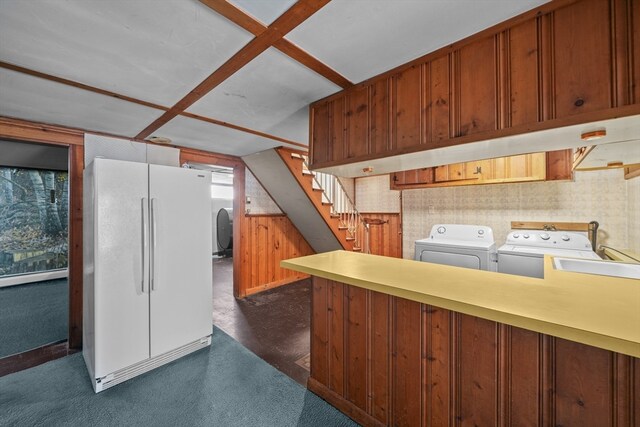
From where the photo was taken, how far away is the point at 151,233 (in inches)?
91.6

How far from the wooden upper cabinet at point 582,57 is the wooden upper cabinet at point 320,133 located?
1.36 metres

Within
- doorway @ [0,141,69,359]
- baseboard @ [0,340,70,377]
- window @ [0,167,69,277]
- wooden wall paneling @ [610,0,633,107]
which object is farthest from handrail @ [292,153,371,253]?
window @ [0,167,69,277]

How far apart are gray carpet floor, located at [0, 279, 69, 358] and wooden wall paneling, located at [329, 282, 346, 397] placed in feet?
10.1

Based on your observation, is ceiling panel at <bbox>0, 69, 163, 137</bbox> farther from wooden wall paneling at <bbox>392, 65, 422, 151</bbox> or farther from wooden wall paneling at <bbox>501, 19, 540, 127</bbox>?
wooden wall paneling at <bbox>501, 19, 540, 127</bbox>

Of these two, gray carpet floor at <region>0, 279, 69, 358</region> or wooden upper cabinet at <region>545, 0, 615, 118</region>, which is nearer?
wooden upper cabinet at <region>545, 0, 615, 118</region>

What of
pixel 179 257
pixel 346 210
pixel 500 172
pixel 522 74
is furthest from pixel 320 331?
pixel 346 210

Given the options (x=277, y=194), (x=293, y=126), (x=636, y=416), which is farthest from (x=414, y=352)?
(x=277, y=194)

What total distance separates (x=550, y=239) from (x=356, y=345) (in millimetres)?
2595

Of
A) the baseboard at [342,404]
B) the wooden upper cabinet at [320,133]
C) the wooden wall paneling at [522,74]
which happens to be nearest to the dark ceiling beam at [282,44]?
the wooden upper cabinet at [320,133]

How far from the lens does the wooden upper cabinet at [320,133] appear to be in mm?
2094

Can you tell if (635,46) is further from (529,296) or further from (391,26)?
(529,296)

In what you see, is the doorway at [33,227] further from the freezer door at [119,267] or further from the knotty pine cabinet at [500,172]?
the knotty pine cabinet at [500,172]

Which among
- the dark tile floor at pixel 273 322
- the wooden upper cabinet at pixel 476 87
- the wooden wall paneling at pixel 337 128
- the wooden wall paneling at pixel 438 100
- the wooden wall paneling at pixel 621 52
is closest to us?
the wooden wall paneling at pixel 621 52

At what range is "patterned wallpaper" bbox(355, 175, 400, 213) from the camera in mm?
5305
